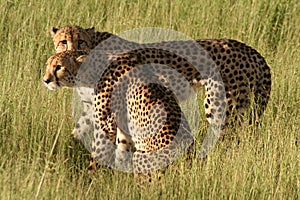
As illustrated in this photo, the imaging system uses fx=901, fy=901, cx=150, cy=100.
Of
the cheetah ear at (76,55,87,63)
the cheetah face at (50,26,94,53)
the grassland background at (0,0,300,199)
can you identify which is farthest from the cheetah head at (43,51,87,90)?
the cheetah face at (50,26,94,53)

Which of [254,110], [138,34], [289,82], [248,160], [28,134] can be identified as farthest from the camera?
[138,34]

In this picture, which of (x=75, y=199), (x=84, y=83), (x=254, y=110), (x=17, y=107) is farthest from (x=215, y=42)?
(x=75, y=199)

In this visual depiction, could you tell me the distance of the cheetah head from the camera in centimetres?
546

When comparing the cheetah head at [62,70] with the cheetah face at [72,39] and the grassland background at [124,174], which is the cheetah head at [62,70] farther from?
the cheetah face at [72,39]

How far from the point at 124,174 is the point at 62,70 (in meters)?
0.92

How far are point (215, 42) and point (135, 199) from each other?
164cm

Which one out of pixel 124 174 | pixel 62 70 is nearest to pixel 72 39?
pixel 62 70

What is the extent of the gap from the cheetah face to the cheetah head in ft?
1.58

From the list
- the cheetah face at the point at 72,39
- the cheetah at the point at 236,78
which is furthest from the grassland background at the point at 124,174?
the cheetah face at the point at 72,39

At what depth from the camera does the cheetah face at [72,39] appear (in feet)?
19.9

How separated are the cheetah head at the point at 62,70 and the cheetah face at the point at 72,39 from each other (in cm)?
48

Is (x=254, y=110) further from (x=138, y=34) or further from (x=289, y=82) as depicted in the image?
(x=138, y=34)

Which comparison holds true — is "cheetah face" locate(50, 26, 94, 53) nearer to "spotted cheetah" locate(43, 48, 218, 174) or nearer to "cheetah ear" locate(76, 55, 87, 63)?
"spotted cheetah" locate(43, 48, 218, 174)

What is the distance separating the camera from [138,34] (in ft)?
23.0
